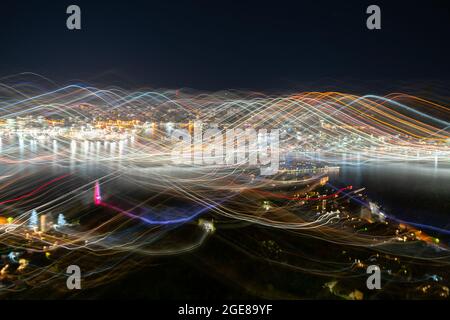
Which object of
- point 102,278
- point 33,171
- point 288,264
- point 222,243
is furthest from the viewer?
point 33,171

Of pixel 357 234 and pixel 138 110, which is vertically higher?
pixel 138 110

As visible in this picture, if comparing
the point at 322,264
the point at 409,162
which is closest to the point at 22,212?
the point at 322,264

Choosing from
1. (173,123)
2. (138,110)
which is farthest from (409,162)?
(138,110)

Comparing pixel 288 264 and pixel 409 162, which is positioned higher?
pixel 288 264
